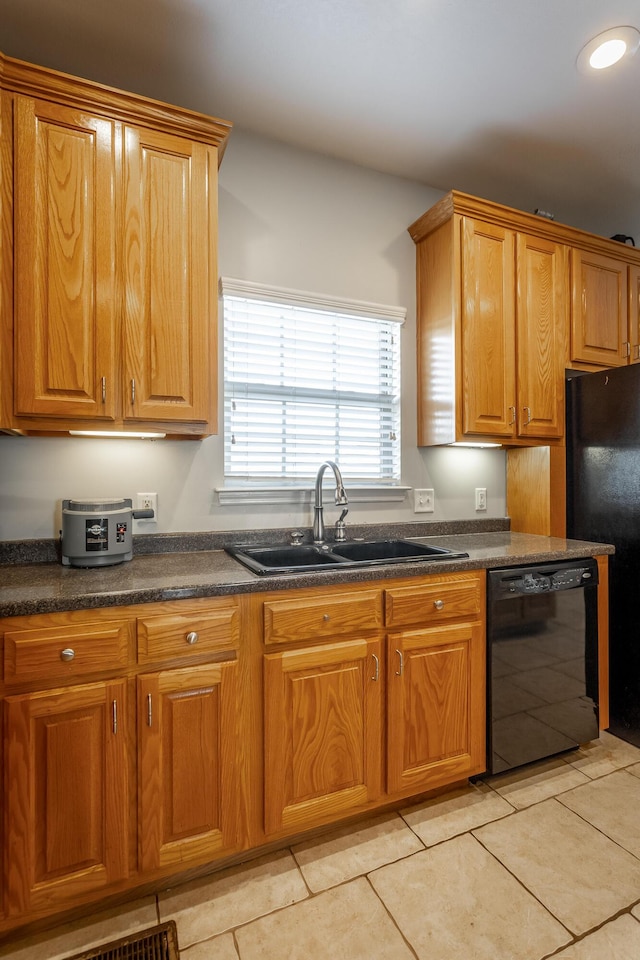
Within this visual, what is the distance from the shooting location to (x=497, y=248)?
2398 millimetres

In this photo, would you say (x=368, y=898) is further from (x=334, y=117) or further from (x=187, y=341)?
(x=334, y=117)

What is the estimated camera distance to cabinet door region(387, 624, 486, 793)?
1.78 m

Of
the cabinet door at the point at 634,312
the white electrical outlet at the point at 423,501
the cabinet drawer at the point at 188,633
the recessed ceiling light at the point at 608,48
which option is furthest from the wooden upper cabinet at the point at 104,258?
the cabinet door at the point at 634,312

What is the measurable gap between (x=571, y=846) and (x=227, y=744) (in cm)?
124

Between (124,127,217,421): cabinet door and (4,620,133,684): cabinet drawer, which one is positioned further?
(124,127,217,421): cabinet door

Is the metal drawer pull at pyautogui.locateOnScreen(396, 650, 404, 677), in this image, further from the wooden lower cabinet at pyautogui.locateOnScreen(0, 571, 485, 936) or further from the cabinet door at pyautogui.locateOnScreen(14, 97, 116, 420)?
the cabinet door at pyautogui.locateOnScreen(14, 97, 116, 420)

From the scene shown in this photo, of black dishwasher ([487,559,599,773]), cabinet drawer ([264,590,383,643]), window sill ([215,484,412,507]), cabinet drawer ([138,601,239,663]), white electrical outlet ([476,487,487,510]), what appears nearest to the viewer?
cabinet drawer ([138,601,239,663])

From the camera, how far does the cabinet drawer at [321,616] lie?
159 centimetres

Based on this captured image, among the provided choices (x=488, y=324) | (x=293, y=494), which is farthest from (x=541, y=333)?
(x=293, y=494)

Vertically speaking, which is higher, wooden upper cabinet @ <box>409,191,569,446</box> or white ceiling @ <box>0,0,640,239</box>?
white ceiling @ <box>0,0,640,239</box>

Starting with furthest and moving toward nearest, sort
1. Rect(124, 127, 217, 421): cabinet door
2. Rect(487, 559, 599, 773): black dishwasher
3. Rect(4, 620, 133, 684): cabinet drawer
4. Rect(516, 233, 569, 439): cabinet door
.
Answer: Rect(516, 233, 569, 439): cabinet door < Rect(487, 559, 599, 773): black dishwasher < Rect(124, 127, 217, 421): cabinet door < Rect(4, 620, 133, 684): cabinet drawer

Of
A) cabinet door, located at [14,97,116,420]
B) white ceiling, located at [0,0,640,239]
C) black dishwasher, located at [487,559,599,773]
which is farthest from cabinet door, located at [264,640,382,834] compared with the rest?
white ceiling, located at [0,0,640,239]

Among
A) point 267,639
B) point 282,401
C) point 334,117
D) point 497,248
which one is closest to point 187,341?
point 282,401

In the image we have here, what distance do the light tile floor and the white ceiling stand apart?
9.29 feet
